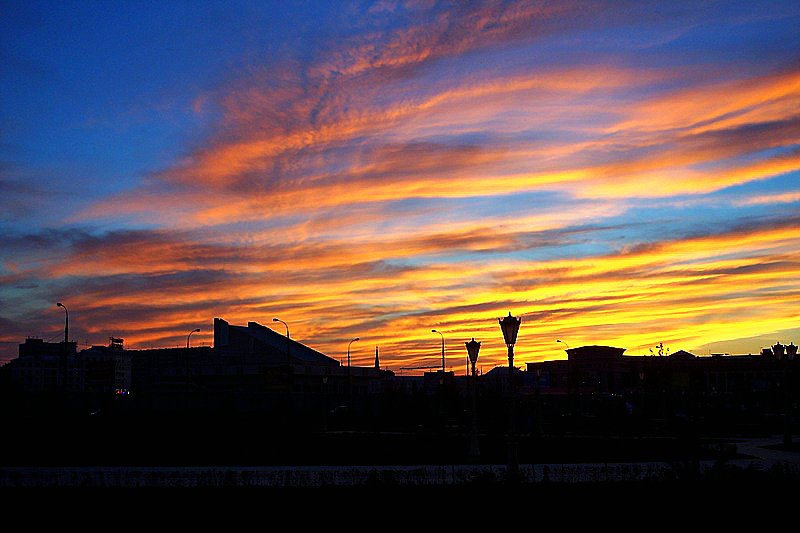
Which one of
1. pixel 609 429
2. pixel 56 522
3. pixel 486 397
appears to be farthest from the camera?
pixel 486 397

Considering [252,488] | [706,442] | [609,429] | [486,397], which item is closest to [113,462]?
[252,488]

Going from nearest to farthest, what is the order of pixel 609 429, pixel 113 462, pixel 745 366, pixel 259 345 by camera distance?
1. pixel 113 462
2. pixel 609 429
3. pixel 259 345
4. pixel 745 366

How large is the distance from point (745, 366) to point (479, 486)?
183m

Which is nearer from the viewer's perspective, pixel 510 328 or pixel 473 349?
pixel 510 328

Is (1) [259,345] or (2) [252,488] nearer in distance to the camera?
(2) [252,488]

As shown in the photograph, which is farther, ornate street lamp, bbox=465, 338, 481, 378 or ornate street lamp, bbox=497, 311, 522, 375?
A: ornate street lamp, bbox=465, 338, 481, 378

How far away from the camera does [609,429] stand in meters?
65.7

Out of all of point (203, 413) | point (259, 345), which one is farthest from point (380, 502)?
point (259, 345)

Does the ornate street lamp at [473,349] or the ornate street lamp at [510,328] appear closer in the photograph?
the ornate street lamp at [510,328]

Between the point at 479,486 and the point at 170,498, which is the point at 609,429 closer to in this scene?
the point at 479,486

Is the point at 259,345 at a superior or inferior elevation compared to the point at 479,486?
superior

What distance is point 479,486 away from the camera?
982 inches

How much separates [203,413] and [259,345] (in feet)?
286

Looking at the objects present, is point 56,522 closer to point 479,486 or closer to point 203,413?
point 479,486
